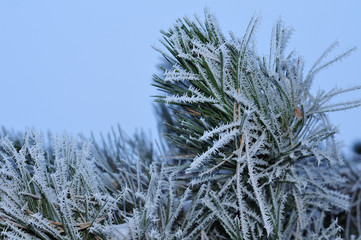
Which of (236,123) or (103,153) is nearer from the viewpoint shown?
(236,123)

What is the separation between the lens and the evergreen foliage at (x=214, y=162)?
1.09ft

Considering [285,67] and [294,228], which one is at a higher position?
[285,67]

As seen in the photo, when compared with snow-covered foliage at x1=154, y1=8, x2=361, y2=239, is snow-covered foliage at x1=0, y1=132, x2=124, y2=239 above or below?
below

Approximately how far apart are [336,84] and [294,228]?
0.15 m

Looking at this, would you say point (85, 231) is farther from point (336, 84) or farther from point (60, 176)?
point (336, 84)

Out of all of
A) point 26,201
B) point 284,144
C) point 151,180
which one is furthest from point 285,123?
point 26,201

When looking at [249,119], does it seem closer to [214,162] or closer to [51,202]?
[214,162]

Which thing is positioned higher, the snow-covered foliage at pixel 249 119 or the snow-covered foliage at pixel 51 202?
the snow-covered foliage at pixel 249 119

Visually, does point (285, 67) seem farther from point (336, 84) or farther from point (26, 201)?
point (26, 201)

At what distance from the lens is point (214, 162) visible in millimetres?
375

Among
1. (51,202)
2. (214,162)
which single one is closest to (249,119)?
(214,162)

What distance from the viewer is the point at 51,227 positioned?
12.4 inches

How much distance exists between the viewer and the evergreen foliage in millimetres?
331

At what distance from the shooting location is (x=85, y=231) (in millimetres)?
336
